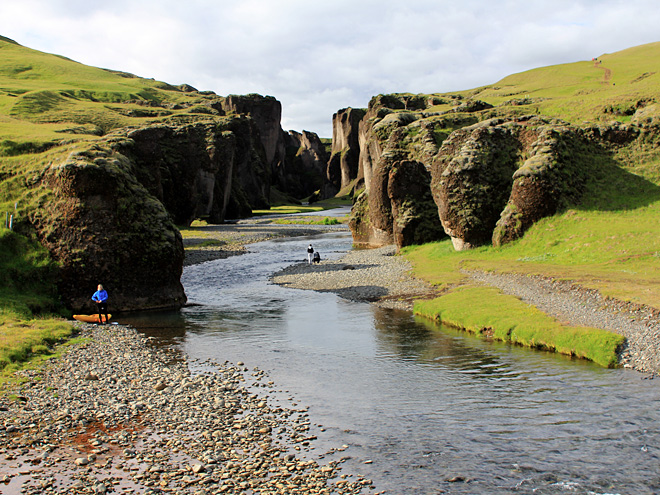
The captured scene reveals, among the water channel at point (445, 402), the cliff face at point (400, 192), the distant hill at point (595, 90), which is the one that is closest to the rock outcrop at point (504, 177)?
the cliff face at point (400, 192)

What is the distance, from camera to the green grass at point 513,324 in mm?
23609

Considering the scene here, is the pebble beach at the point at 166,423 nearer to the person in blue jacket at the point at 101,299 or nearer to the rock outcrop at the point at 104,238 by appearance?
the person in blue jacket at the point at 101,299

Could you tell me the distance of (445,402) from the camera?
19.1m

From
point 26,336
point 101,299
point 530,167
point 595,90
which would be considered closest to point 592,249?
point 530,167

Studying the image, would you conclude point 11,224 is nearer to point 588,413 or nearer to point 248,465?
point 248,465

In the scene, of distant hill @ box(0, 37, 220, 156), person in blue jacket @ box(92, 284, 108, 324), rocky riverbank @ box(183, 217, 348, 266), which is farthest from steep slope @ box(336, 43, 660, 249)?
distant hill @ box(0, 37, 220, 156)

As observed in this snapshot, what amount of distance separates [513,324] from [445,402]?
1078cm

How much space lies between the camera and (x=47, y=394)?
767 inches

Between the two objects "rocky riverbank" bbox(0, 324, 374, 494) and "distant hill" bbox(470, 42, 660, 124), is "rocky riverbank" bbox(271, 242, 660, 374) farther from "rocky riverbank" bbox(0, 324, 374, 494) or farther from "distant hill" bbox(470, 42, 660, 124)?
"distant hill" bbox(470, 42, 660, 124)

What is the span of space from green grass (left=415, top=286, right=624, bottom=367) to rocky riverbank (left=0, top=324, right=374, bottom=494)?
44.2ft

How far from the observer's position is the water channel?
46.1 feet

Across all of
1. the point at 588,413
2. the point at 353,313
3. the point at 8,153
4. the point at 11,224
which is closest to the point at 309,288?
the point at 353,313

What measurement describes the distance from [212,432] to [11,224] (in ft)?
92.5

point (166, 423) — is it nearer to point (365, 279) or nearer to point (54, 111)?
point (365, 279)
